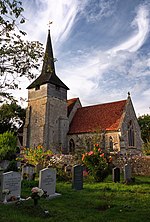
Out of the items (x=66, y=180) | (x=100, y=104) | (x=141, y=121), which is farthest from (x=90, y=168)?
(x=141, y=121)

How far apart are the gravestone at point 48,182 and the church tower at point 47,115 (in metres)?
19.4

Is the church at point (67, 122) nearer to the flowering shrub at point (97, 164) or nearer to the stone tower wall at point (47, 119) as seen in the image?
the stone tower wall at point (47, 119)

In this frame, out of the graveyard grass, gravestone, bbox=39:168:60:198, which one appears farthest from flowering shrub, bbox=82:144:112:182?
gravestone, bbox=39:168:60:198

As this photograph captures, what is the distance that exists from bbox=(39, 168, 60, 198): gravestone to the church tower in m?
19.4

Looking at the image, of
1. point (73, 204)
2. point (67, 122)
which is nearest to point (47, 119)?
point (67, 122)

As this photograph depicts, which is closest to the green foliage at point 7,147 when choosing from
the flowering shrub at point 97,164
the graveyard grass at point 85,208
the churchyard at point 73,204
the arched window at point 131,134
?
the flowering shrub at point 97,164

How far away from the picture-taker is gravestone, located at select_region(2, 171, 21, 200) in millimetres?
7389

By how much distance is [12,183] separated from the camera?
7578mm

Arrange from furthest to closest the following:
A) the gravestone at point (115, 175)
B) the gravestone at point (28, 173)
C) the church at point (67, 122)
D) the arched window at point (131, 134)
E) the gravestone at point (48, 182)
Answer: the arched window at point (131, 134)
the church at point (67, 122)
the gravestone at point (28, 173)
the gravestone at point (115, 175)
the gravestone at point (48, 182)

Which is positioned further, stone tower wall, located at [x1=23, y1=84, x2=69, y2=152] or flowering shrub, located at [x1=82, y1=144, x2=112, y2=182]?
stone tower wall, located at [x1=23, y1=84, x2=69, y2=152]

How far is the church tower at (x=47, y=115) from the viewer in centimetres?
2878

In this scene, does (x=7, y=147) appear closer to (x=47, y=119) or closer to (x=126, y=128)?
(x=47, y=119)

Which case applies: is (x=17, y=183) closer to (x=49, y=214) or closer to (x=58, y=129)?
(x=49, y=214)

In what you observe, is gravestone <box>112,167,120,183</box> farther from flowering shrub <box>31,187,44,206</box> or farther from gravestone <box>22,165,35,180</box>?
flowering shrub <box>31,187,44,206</box>
